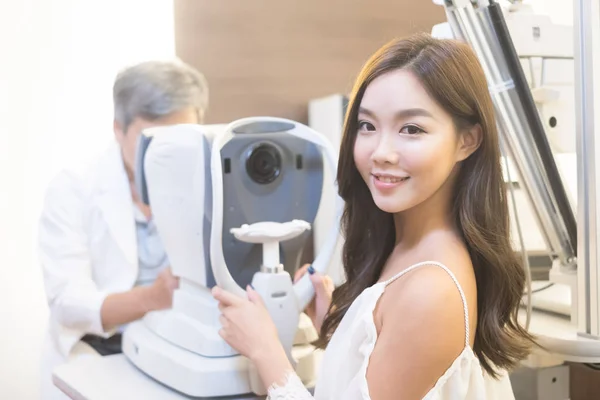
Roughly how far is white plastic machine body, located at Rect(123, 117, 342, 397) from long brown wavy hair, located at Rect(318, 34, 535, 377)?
0.18 metres

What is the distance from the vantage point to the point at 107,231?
1.70 metres

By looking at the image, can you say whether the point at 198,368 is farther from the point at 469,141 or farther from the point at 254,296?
the point at 469,141

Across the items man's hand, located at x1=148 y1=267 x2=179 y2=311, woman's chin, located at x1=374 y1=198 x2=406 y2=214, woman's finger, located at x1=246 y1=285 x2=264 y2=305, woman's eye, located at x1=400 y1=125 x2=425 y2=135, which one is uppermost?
woman's eye, located at x1=400 y1=125 x2=425 y2=135

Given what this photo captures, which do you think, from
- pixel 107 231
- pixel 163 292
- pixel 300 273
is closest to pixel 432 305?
pixel 300 273

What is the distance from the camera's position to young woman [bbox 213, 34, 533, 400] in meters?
0.76

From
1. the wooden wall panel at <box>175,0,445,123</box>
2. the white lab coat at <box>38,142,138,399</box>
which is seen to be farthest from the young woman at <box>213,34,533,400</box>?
the wooden wall panel at <box>175,0,445,123</box>

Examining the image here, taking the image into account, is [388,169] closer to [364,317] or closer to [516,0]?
[364,317]

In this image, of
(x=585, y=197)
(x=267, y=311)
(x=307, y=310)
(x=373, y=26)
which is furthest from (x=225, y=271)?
(x=373, y=26)

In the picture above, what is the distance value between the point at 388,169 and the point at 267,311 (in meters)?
0.33

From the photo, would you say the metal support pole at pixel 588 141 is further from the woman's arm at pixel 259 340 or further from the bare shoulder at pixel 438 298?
the woman's arm at pixel 259 340

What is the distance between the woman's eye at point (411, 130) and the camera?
0.80 meters

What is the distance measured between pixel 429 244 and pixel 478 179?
0.10 m

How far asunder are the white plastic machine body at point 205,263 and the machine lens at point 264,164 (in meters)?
0.03

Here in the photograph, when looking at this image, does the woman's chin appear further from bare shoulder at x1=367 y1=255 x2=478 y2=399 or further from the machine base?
the machine base
